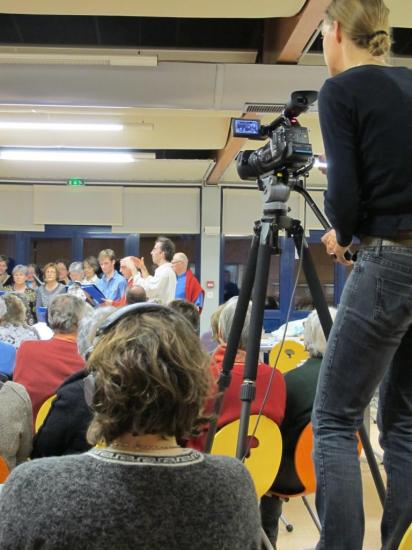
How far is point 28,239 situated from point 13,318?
650 cm

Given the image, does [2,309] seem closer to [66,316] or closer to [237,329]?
[66,316]

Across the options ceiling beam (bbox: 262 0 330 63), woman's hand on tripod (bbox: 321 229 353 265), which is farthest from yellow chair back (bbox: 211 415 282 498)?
ceiling beam (bbox: 262 0 330 63)

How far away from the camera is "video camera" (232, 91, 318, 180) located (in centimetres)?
156

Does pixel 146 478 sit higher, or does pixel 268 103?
pixel 268 103

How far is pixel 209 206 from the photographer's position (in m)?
9.42

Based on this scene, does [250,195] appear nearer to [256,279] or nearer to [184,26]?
[184,26]

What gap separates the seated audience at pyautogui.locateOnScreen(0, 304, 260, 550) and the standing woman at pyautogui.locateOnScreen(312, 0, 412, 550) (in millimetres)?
358

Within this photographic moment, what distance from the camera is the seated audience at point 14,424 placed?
5.79ft

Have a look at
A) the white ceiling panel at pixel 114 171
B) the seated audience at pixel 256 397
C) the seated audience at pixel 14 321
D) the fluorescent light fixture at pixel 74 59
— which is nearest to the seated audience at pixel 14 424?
the seated audience at pixel 256 397

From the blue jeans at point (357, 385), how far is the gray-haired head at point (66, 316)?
1571mm

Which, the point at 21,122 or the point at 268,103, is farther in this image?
the point at 21,122

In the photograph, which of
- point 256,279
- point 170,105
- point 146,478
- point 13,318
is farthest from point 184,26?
point 146,478

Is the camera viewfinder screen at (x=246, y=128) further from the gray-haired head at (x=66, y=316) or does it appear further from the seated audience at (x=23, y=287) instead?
the seated audience at (x=23, y=287)

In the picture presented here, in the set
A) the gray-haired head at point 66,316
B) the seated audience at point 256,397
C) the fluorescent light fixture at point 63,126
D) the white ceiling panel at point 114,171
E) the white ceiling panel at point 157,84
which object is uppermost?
the white ceiling panel at point 157,84
